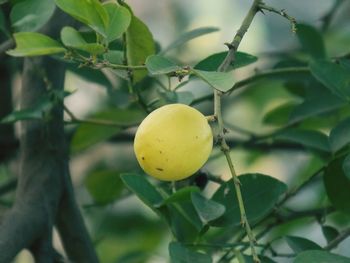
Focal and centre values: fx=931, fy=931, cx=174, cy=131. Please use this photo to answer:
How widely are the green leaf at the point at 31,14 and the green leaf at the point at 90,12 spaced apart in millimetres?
143

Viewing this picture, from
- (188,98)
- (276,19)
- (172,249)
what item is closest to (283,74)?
(188,98)

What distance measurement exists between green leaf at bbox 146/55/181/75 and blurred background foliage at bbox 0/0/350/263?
0.13m

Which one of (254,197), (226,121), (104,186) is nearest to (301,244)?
(254,197)

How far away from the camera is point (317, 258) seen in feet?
2.46

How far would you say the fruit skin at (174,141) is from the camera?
2.31 feet

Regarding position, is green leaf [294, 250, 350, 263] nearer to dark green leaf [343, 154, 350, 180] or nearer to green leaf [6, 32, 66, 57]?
dark green leaf [343, 154, 350, 180]

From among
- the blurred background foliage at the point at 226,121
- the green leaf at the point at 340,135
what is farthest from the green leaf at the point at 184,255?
the green leaf at the point at 340,135

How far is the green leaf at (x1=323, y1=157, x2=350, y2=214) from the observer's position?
94 cm

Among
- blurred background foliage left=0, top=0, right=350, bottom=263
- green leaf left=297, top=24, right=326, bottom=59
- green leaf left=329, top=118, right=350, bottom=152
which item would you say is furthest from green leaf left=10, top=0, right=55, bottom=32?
green leaf left=297, top=24, right=326, bottom=59

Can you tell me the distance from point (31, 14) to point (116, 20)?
0.16m

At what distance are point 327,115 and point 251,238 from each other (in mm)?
593

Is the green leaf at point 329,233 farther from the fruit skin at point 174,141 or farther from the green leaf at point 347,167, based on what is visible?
the fruit skin at point 174,141

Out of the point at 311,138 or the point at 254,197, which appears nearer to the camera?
the point at 254,197

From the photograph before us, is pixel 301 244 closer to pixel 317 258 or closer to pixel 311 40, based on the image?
pixel 317 258
